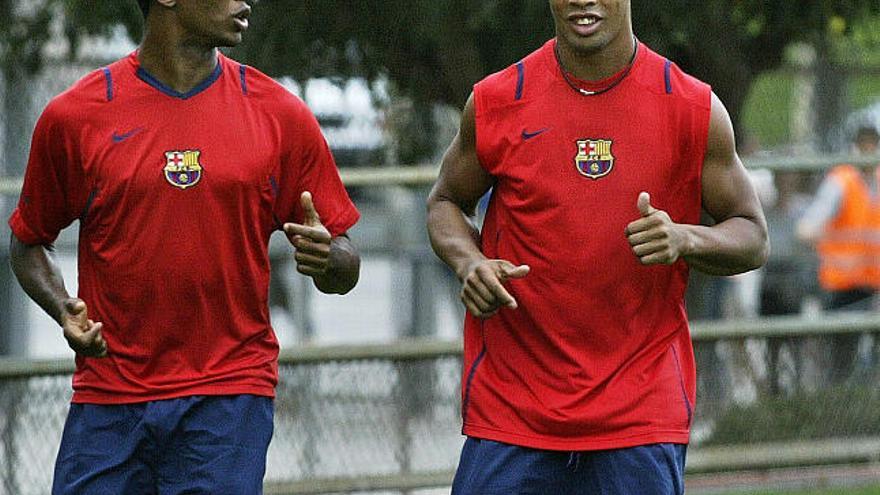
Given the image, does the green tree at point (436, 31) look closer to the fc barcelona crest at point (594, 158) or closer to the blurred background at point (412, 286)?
the blurred background at point (412, 286)

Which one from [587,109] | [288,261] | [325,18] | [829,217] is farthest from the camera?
[829,217]

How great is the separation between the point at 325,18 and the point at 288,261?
2.40 meters

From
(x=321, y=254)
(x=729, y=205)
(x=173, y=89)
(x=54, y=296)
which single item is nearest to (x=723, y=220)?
(x=729, y=205)

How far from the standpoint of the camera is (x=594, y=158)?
535 cm

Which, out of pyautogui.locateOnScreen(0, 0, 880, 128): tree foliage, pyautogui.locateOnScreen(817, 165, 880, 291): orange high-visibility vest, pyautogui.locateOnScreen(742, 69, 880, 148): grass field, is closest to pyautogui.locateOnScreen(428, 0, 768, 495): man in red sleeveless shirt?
pyautogui.locateOnScreen(0, 0, 880, 128): tree foliage

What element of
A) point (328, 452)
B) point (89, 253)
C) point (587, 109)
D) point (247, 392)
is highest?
point (587, 109)

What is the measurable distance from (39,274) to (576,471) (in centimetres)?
162

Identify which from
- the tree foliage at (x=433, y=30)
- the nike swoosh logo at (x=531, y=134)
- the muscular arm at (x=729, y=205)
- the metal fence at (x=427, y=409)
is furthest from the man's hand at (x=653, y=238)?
the metal fence at (x=427, y=409)

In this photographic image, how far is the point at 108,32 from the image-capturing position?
8.51 metres

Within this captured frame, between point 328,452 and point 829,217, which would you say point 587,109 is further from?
point 829,217

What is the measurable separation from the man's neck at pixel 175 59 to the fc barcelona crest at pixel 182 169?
→ 23 cm

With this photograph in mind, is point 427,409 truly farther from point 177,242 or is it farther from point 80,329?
point 80,329

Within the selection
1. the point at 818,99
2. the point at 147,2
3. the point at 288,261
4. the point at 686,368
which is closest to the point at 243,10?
the point at 147,2

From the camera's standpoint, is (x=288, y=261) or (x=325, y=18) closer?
(x=325, y=18)
